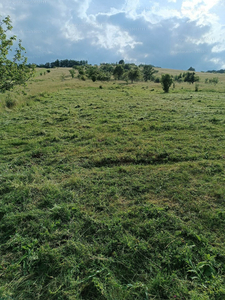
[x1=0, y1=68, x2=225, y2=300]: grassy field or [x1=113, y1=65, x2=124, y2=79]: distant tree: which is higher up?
[x1=113, y1=65, x2=124, y2=79]: distant tree

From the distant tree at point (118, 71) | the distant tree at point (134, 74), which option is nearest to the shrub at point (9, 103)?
the distant tree at point (134, 74)

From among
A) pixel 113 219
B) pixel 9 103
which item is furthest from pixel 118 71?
pixel 113 219

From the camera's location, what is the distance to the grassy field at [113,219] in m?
2.60

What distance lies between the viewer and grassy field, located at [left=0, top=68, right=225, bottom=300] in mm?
2604

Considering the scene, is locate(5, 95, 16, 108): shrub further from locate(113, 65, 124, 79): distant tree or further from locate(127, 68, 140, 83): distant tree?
locate(113, 65, 124, 79): distant tree

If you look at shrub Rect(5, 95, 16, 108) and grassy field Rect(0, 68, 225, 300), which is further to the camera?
shrub Rect(5, 95, 16, 108)

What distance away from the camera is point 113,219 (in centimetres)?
364

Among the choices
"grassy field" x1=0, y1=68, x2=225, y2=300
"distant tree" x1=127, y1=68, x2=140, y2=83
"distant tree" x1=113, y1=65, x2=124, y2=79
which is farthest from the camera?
"distant tree" x1=113, y1=65, x2=124, y2=79

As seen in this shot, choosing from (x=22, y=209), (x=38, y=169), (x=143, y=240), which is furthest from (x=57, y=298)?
(x=38, y=169)

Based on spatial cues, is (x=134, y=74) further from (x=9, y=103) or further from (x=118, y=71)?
(x=9, y=103)

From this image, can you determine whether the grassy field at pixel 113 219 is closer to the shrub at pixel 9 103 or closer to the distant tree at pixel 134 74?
the shrub at pixel 9 103

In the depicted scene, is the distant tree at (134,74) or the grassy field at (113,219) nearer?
the grassy field at (113,219)

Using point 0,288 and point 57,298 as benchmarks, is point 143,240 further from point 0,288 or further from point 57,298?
point 0,288

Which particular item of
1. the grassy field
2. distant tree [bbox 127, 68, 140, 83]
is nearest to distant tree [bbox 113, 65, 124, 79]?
distant tree [bbox 127, 68, 140, 83]
